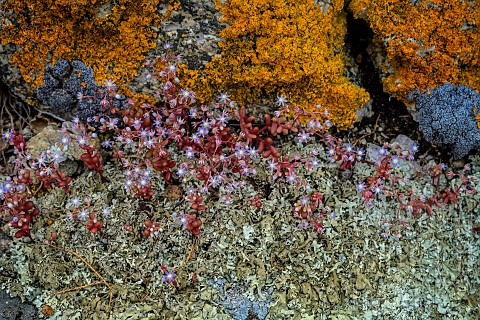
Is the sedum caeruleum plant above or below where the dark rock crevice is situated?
below

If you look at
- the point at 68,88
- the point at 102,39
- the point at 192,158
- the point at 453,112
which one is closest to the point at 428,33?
the point at 453,112

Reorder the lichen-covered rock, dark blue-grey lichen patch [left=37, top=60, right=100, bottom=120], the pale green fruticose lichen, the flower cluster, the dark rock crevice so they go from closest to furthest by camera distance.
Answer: the pale green fruticose lichen
the flower cluster
the lichen-covered rock
dark blue-grey lichen patch [left=37, top=60, right=100, bottom=120]
the dark rock crevice

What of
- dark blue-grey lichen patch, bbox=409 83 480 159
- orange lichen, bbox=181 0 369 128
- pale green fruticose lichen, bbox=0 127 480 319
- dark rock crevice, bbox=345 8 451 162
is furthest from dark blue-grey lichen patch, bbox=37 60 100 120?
dark blue-grey lichen patch, bbox=409 83 480 159

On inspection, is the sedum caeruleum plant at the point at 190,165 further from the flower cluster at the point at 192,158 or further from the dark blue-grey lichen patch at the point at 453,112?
the dark blue-grey lichen patch at the point at 453,112

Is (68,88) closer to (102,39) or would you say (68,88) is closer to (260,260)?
(102,39)

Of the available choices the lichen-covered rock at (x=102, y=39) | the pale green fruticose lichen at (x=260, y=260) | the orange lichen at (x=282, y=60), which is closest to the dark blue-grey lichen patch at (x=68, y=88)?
the lichen-covered rock at (x=102, y=39)

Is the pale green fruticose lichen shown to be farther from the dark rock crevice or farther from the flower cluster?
the dark rock crevice
